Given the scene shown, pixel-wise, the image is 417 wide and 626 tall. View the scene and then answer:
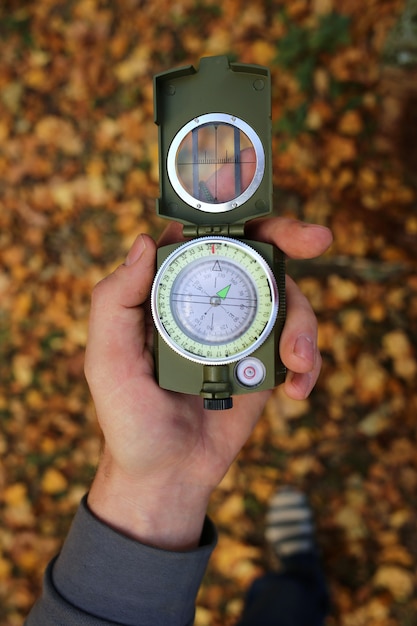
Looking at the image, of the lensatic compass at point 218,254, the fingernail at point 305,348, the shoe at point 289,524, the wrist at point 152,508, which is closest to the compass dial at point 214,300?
the lensatic compass at point 218,254

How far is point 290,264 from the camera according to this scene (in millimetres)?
3479

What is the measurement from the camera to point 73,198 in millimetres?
3754

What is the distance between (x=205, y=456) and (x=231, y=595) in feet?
4.79

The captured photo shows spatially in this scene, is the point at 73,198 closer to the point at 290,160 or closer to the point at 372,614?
the point at 290,160

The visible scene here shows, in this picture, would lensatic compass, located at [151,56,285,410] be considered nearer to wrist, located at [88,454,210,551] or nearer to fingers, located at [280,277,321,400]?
fingers, located at [280,277,321,400]

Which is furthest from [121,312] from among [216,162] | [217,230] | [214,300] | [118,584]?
[118,584]

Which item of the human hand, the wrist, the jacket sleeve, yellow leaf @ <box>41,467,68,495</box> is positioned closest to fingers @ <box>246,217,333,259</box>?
the human hand

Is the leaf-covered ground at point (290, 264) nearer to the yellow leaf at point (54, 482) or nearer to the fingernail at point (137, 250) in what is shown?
the yellow leaf at point (54, 482)

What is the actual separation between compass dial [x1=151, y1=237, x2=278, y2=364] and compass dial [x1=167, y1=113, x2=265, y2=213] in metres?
0.20

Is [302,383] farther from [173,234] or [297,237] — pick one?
[173,234]

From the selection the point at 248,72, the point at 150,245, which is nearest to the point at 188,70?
the point at 248,72

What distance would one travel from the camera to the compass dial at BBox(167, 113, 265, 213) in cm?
211

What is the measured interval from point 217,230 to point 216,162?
0.29 meters

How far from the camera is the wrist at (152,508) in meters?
2.29
